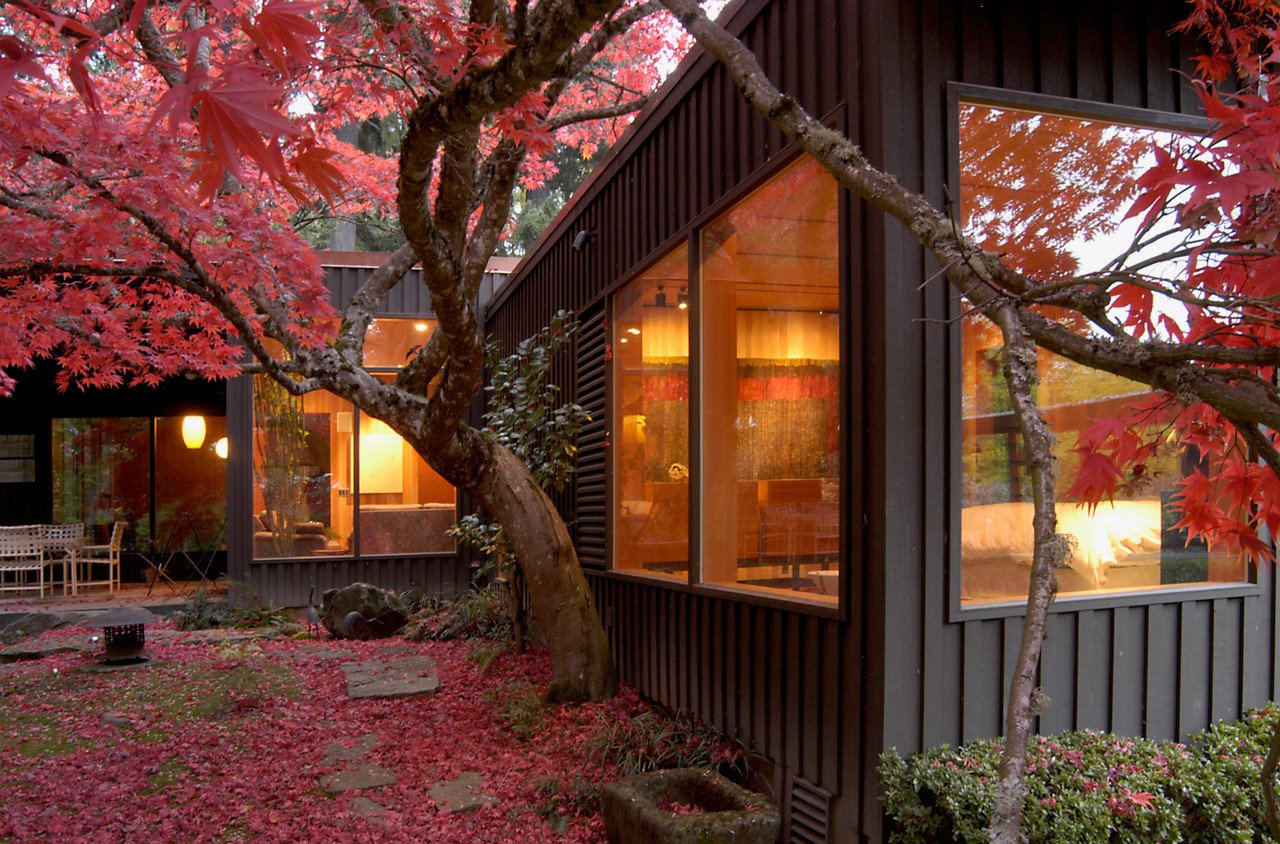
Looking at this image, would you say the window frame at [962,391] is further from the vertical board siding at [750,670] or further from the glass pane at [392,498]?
the glass pane at [392,498]

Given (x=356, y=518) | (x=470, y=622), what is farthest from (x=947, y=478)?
(x=356, y=518)

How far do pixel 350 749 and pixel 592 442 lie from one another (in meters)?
2.62

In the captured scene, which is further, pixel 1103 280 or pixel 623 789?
pixel 623 789

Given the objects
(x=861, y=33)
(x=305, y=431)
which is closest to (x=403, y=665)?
(x=305, y=431)

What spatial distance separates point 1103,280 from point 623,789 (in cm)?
276

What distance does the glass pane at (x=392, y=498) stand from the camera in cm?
1089

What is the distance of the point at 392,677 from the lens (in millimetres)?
7277

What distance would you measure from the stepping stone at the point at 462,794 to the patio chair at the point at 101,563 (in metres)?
9.14

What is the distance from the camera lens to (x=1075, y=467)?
12.0ft

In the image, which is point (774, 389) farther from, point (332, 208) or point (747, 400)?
point (332, 208)

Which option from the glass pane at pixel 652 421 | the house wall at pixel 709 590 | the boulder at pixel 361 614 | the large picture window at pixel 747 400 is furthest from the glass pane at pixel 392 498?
the large picture window at pixel 747 400

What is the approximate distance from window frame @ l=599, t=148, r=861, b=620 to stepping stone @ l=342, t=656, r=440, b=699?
1.72 metres

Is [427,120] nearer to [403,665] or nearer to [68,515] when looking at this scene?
[403,665]

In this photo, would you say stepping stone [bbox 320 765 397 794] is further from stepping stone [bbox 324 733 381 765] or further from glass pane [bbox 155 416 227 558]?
glass pane [bbox 155 416 227 558]
